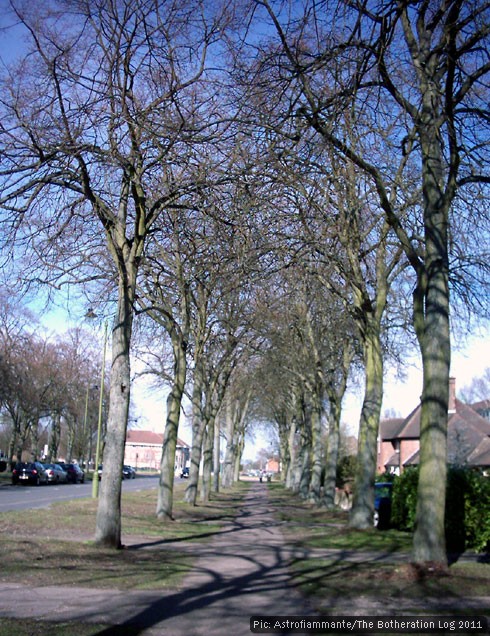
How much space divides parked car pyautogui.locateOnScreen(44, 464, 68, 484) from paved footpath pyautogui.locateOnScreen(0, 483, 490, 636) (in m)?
41.0

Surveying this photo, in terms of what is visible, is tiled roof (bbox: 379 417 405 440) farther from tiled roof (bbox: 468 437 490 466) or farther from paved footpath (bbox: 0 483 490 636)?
paved footpath (bbox: 0 483 490 636)

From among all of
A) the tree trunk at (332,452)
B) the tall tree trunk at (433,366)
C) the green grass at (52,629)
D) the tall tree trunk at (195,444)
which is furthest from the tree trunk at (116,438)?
the tree trunk at (332,452)

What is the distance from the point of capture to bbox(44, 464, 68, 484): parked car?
4999cm

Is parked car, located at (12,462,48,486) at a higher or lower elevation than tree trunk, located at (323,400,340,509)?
lower

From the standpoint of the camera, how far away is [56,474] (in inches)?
2037

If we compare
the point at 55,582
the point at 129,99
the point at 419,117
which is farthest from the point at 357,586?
the point at 129,99

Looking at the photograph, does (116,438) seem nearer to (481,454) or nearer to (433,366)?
(433,366)

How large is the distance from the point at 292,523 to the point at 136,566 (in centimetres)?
1260

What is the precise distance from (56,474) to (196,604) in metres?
45.8

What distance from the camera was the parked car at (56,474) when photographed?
4999cm

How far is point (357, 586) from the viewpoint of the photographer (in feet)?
33.6

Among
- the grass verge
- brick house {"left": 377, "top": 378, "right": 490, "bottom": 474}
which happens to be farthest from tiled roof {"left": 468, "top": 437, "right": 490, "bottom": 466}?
the grass verge

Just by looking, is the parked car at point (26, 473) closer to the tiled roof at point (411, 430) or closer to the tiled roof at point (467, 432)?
the tiled roof at point (467, 432)

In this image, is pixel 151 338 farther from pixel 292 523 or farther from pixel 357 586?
pixel 357 586
